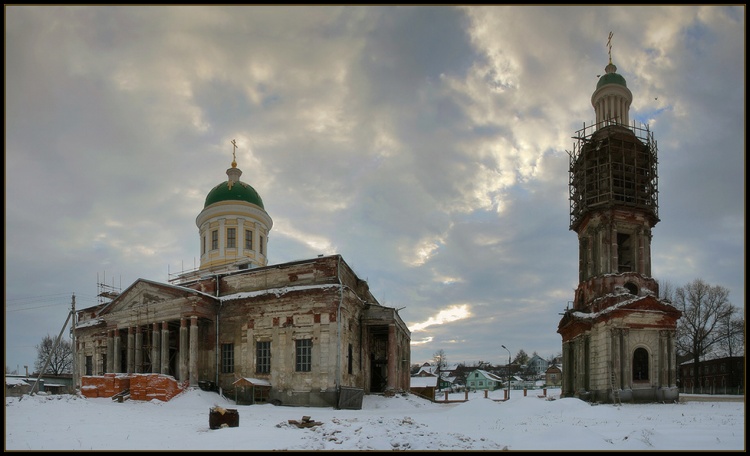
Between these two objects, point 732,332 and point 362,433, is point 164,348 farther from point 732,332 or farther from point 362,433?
point 732,332

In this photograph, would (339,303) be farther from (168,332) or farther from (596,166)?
(596,166)

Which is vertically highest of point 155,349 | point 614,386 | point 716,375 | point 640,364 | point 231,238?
point 231,238

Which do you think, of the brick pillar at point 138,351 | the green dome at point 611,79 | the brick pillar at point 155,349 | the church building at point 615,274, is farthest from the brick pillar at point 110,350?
the green dome at point 611,79

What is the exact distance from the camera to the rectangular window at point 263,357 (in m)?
32.4

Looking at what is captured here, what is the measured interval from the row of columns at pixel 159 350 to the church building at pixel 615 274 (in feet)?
81.1

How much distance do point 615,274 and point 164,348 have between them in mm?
29239

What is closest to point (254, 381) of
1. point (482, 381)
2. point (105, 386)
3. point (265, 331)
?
point (265, 331)

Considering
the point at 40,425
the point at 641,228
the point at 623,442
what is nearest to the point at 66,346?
the point at 40,425

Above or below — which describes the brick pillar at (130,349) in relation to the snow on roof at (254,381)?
above

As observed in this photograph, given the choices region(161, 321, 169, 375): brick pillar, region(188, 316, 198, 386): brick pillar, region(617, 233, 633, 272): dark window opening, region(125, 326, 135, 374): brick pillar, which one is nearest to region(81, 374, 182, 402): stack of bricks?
region(188, 316, 198, 386): brick pillar

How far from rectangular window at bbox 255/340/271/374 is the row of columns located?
358 centimetres

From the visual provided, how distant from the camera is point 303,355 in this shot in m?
31.4

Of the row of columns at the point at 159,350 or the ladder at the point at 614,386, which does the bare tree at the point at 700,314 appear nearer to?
the ladder at the point at 614,386

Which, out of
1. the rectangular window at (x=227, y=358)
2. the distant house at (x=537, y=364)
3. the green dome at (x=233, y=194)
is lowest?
the distant house at (x=537, y=364)
